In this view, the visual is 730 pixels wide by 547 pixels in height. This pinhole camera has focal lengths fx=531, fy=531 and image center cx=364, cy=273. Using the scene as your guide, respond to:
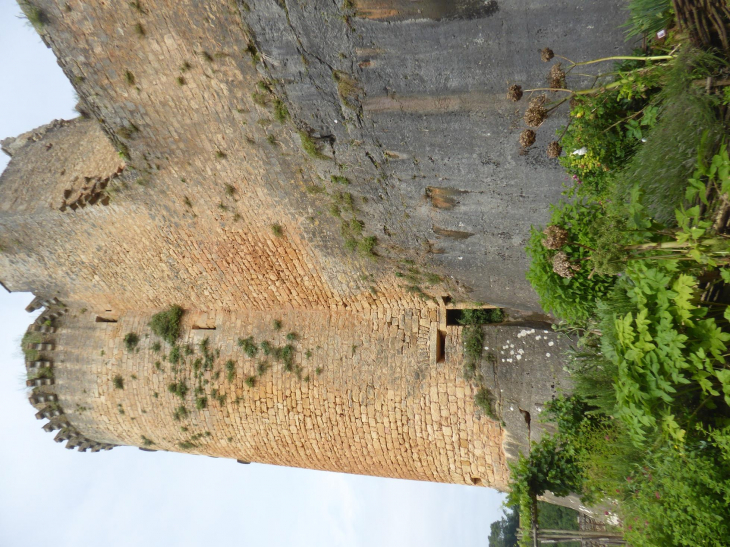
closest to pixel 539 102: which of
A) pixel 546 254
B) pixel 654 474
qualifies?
pixel 546 254

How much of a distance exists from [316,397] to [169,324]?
2823mm

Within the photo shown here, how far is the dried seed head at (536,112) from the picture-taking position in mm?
4332

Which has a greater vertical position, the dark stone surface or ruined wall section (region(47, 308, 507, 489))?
the dark stone surface

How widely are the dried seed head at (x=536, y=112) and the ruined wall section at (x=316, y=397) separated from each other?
119 inches

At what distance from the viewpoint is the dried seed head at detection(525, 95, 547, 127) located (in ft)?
14.2

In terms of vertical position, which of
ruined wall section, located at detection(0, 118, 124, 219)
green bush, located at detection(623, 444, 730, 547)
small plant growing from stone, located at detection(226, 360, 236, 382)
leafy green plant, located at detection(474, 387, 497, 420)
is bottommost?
green bush, located at detection(623, 444, 730, 547)

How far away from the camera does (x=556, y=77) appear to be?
420 cm

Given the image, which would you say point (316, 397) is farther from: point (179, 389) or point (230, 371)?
point (179, 389)

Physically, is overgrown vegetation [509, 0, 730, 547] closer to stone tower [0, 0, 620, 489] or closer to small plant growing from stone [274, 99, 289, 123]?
stone tower [0, 0, 620, 489]

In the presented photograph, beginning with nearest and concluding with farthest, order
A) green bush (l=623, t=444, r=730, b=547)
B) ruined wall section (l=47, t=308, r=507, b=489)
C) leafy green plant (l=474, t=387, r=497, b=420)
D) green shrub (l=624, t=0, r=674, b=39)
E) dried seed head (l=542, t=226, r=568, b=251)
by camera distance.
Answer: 1. green shrub (l=624, t=0, r=674, b=39)
2. green bush (l=623, t=444, r=730, b=547)
3. dried seed head (l=542, t=226, r=568, b=251)
4. leafy green plant (l=474, t=387, r=497, b=420)
5. ruined wall section (l=47, t=308, r=507, b=489)

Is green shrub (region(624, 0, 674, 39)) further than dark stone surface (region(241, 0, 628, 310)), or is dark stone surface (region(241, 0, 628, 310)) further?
dark stone surface (region(241, 0, 628, 310))

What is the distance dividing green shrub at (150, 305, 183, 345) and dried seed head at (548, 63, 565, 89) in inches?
253

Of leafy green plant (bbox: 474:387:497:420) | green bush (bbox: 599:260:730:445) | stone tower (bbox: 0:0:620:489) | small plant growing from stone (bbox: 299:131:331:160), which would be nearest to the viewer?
green bush (bbox: 599:260:730:445)

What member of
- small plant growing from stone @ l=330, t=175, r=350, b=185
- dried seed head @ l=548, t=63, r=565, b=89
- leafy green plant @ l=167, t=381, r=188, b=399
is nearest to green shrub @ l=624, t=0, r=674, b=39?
dried seed head @ l=548, t=63, r=565, b=89
